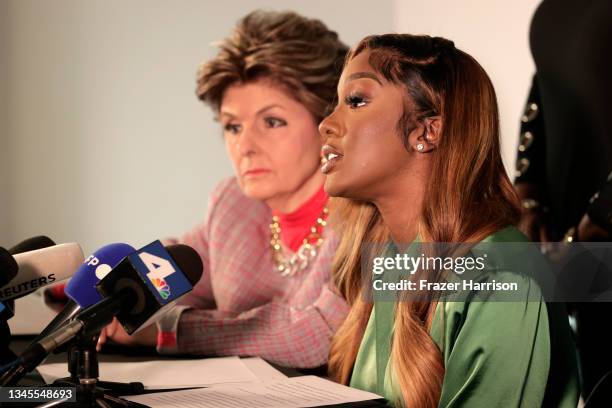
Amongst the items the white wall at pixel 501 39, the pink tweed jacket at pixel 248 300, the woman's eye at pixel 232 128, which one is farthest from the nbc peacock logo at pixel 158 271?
the white wall at pixel 501 39

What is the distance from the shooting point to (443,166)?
3.85ft

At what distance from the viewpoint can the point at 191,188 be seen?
3.26m

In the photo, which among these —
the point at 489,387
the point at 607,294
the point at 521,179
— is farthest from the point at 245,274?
the point at 489,387

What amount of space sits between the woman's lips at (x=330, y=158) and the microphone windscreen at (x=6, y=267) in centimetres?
43

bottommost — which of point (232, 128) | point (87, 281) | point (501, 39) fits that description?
point (87, 281)

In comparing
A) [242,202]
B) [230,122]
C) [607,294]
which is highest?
[230,122]

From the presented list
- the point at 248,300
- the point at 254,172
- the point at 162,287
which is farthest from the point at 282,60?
the point at 162,287

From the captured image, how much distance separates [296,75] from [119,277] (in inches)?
38.7

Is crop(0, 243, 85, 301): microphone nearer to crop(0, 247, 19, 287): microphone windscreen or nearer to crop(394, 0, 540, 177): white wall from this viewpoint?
crop(0, 247, 19, 287): microphone windscreen

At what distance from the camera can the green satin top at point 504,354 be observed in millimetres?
1046

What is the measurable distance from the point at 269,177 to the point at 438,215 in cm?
74

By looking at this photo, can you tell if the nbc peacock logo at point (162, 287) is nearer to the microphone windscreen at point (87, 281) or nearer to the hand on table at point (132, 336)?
the microphone windscreen at point (87, 281)

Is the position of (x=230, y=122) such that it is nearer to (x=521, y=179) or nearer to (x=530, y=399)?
(x=521, y=179)

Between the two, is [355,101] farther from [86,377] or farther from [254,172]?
[254,172]
